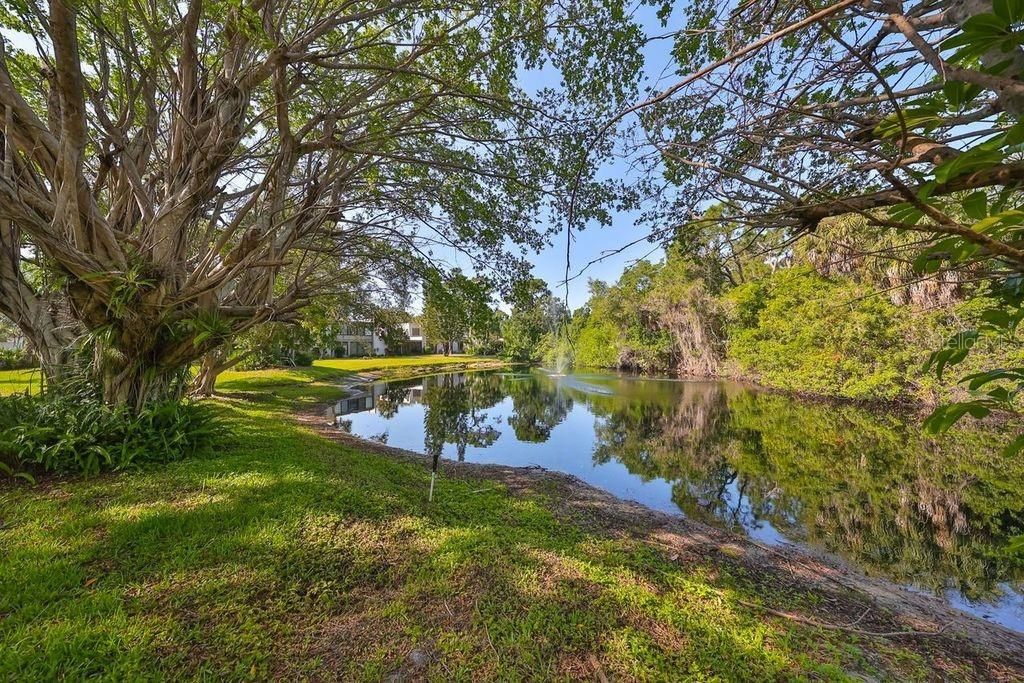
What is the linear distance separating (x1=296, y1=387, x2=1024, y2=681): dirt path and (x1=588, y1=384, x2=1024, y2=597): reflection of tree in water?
2.70 feet

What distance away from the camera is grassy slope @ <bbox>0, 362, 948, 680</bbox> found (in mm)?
2059

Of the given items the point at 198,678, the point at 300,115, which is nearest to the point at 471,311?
the point at 300,115

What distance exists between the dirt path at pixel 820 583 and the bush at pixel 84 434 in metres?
3.75

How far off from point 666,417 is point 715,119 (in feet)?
34.1

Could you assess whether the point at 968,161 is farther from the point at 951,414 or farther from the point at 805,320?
the point at 805,320

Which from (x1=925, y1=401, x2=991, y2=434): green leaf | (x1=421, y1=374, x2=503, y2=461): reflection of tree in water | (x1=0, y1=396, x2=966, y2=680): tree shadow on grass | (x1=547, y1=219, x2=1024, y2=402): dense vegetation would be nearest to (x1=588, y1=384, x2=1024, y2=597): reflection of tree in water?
(x1=547, y1=219, x2=1024, y2=402): dense vegetation

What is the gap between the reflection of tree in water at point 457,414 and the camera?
9.77m

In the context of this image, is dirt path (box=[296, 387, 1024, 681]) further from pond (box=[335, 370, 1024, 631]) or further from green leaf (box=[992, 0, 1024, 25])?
green leaf (box=[992, 0, 1024, 25])

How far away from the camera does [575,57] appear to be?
4176mm

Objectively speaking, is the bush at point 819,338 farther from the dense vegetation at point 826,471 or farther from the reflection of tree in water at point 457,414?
the reflection of tree in water at point 457,414

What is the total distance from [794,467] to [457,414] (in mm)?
9524

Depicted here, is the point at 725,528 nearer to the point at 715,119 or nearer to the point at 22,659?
the point at 715,119

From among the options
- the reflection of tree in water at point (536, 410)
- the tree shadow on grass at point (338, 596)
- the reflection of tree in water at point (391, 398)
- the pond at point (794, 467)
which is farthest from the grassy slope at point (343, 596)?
the reflection of tree in water at point (391, 398)

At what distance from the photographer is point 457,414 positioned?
1325cm
